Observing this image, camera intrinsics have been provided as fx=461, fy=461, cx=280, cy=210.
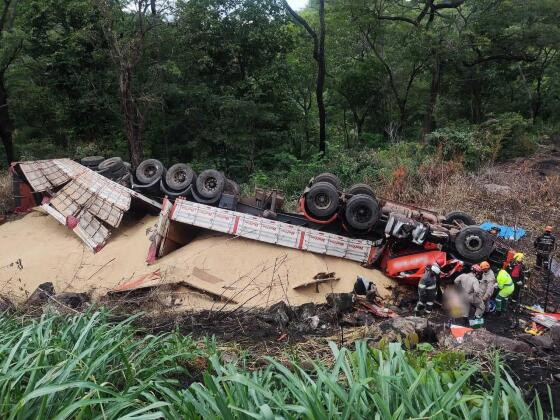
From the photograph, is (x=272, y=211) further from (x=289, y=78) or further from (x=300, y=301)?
(x=289, y=78)

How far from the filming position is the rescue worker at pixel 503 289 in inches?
281

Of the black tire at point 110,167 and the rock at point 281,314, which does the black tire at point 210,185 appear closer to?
the black tire at point 110,167

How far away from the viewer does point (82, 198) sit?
10.4m

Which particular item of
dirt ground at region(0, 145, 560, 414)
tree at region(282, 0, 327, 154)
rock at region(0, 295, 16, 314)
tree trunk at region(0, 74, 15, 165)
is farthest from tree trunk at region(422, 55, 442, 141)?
tree trunk at region(0, 74, 15, 165)

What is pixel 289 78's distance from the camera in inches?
652

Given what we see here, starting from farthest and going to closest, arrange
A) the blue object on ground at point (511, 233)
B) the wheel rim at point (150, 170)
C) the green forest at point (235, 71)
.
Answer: the green forest at point (235, 71)
the wheel rim at point (150, 170)
the blue object on ground at point (511, 233)

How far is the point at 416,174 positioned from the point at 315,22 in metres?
10.4

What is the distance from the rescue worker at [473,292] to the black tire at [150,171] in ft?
22.5

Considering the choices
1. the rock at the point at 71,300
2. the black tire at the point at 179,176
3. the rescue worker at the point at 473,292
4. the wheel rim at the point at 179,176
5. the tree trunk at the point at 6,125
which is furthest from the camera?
the tree trunk at the point at 6,125

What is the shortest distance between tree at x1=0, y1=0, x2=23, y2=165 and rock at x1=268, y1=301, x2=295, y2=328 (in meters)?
13.4

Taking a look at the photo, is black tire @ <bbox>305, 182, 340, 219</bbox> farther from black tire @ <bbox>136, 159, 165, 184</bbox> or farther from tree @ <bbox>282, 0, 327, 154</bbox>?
tree @ <bbox>282, 0, 327, 154</bbox>

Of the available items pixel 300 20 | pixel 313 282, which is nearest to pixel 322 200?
pixel 313 282

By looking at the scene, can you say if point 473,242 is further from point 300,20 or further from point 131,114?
point 300,20

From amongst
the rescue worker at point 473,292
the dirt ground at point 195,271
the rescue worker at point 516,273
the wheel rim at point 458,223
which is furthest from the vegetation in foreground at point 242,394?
the wheel rim at point 458,223
